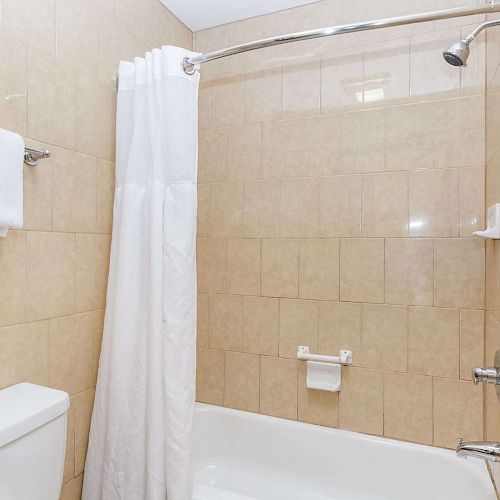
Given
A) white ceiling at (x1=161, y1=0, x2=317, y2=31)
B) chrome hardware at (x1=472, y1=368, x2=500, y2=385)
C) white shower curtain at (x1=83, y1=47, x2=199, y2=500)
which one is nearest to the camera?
chrome hardware at (x1=472, y1=368, x2=500, y2=385)

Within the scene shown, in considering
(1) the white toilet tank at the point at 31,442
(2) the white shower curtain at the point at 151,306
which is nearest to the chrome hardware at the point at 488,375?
(2) the white shower curtain at the point at 151,306

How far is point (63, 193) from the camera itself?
1457mm

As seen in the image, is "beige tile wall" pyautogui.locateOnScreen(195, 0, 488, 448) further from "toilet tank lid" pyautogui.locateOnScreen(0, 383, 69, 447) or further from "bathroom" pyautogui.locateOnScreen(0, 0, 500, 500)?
"toilet tank lid" pyautogui.locateOnScreen(0, 383, 69, 447)

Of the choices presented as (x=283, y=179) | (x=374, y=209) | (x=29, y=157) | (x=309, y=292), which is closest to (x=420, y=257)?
(x=374, y=209)

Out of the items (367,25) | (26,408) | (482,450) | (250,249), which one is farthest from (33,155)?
(482,450)

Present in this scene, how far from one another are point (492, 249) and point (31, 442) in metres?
1.61

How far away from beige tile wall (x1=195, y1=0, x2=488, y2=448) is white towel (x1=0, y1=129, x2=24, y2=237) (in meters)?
1.02

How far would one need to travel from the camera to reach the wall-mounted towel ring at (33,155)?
4.19 ft

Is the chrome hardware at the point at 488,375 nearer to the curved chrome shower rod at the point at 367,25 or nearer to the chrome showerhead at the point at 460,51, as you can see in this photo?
the chrome showerhead at the point at 460,51

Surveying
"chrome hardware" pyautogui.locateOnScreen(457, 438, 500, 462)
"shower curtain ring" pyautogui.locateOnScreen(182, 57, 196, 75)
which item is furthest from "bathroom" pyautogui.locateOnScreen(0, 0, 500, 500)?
"chrome hardware" pyautogui.locateOnScreen(457, 438, 500, 462)

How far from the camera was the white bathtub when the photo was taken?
5.23ft

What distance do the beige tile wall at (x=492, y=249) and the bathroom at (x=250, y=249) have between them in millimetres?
23

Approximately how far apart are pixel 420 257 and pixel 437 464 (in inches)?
32.3

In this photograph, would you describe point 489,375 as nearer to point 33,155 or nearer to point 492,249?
point 492,249
